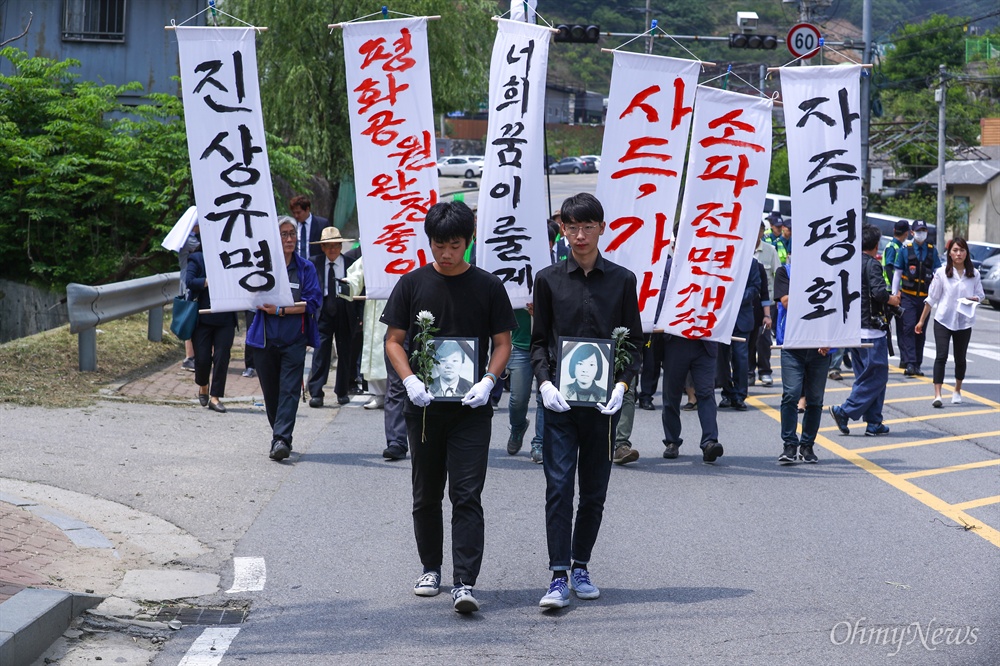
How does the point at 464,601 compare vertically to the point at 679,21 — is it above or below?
below

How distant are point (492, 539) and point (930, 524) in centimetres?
287

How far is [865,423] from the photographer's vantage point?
40.1 ft

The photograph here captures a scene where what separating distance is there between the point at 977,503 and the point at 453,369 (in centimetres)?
452

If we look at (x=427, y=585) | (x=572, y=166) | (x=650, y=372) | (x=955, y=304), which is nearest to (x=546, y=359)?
(x=427, y=585)

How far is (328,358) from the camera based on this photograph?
12.8 meters

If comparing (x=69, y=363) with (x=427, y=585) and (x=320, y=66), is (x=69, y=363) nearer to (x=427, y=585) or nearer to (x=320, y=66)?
(x=427, y=585)

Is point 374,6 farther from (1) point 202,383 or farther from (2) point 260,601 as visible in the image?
(2) point 260,601

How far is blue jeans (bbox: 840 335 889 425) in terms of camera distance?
11.0m

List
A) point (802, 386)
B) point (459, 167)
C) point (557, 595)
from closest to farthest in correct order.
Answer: point (557, 595) → point (802, 386) → point (459, 167)

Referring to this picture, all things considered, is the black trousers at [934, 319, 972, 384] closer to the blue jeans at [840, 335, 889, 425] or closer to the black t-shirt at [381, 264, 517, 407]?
the blue jeans at [840, 335, 889, 425]

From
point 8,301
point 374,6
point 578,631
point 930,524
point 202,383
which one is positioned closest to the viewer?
point 578,631

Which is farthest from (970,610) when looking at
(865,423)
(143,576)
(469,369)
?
(865,423)

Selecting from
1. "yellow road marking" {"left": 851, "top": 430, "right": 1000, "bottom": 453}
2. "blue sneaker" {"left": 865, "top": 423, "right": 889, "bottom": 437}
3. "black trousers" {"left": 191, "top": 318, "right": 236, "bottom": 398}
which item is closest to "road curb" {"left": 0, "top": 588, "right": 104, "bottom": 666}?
"black trousers" {"left": 191, "top": 318, "right": 236, "bottom": 398}

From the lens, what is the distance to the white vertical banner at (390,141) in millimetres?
→ 9688
